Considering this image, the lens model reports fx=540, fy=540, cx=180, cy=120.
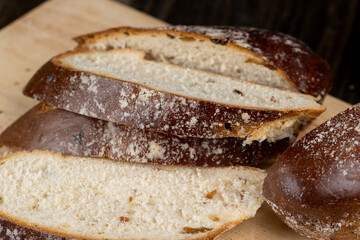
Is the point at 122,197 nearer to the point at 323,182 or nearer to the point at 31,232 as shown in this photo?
the point at 31,232

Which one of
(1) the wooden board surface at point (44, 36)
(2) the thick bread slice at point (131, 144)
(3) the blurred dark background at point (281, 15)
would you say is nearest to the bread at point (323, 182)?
(2) the thick bread slice at point (131, 144)

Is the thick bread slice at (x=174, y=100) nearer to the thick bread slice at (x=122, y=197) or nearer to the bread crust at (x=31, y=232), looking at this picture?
the thick bread slice at (x=122, y=197)

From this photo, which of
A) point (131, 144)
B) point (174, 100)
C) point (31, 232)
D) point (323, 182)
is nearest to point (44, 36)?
point (131, 144)

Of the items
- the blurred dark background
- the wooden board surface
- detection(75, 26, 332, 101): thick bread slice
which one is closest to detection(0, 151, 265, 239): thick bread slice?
detection(75, 26, 332, 101): thick bread slice

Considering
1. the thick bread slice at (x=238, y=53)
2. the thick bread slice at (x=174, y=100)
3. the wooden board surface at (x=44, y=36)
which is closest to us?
the thick bread slice at (x=174, y=100)

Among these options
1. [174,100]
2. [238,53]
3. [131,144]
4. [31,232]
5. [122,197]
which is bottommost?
[31,232]

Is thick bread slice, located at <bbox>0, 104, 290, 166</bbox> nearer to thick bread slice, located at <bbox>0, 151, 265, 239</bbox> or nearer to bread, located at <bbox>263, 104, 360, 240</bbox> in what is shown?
thick bread slice, located at <bbox>0, 151, 265, 239</bbox>

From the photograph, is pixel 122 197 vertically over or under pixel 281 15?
under

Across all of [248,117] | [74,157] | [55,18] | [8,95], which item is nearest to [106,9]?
[55,18]
